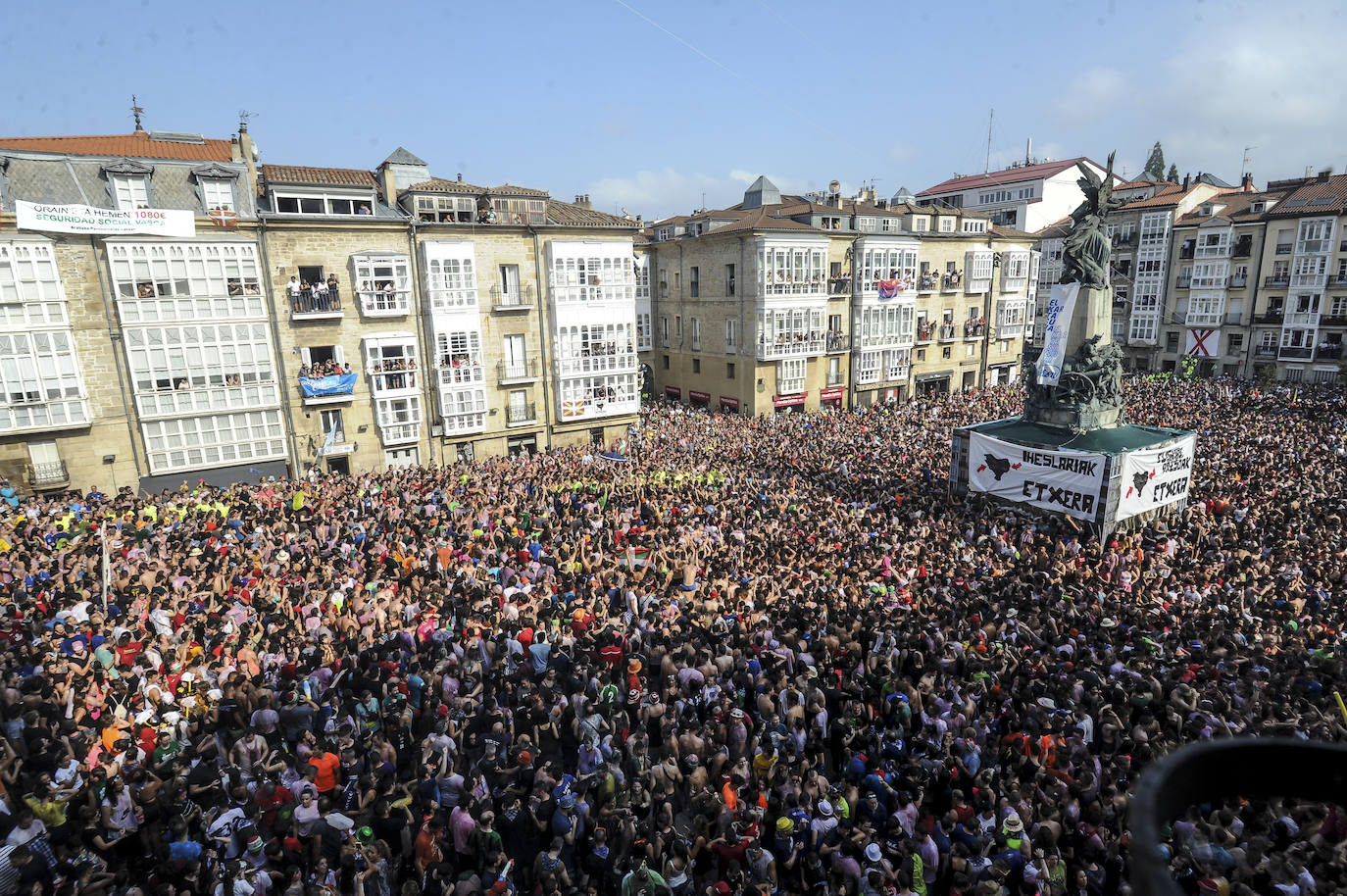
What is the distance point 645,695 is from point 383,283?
24.5m

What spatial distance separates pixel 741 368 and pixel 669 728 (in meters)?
32.6

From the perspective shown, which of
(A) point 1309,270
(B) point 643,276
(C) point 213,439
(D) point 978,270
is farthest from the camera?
(D) point 978,270

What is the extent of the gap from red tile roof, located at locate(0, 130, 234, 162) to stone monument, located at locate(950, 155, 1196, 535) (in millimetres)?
31052

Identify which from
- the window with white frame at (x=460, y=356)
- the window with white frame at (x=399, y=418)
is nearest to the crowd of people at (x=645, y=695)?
the window with white frame at (x=399, y=418)

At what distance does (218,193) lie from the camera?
2650 centimetres

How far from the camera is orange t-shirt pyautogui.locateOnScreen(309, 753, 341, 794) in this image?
9000 mm

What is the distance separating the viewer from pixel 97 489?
26.4 m

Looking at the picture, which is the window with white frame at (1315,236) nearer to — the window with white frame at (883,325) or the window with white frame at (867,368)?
the window with white frame at (883,325)

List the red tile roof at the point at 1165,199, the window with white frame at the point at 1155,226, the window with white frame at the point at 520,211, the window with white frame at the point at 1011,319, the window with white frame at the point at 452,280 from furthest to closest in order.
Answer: the window with white frame at the point at 1155,226
the red tile roof at the point at 1165,199
the window with white frame at the point at 1011,319
the window with white frame at the point at 520,211
the window with white frame at the point at 452,280

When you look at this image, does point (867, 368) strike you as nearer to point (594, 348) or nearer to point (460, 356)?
point (594, 348)

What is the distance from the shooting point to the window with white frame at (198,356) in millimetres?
26312

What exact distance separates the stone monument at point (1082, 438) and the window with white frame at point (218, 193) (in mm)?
28112

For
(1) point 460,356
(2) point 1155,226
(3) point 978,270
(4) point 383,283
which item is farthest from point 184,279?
(2) point 1155,226

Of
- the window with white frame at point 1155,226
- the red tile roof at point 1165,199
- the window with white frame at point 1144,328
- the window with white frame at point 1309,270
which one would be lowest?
the window with white frame at point 1144,328
